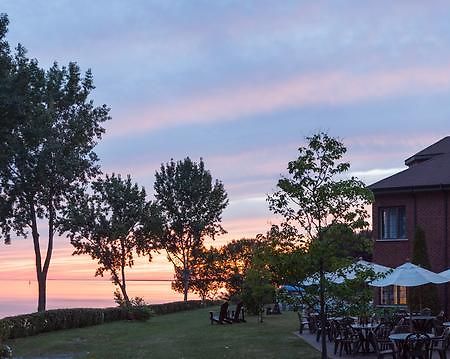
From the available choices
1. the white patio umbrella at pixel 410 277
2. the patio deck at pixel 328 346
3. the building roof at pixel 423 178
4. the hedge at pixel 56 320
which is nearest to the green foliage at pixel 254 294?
the hedge at pixel 56 320

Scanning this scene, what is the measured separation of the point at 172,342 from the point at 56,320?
9.38 meters

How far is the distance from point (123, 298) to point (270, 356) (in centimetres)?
2433

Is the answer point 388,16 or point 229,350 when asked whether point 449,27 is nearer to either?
point 388,16

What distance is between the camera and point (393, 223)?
33094mm

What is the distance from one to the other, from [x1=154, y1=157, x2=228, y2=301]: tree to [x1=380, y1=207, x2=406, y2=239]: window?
2901cm

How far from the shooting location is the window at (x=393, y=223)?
108 ft

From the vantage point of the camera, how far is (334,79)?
2453cm

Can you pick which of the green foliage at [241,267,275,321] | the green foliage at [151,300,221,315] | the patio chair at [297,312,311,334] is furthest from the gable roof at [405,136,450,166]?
the green foliage at [151,300,221,315]

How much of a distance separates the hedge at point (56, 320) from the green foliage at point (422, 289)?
1533 cm

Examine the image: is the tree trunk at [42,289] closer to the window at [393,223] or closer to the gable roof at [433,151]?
the window at [393,223]

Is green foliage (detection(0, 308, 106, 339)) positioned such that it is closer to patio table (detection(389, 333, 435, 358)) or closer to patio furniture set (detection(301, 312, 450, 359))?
patio furniture set (detection(301, 312, 450, 359))

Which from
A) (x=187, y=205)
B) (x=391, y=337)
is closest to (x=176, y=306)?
(x=187, y=205)

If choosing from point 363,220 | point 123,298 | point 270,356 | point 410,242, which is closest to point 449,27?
point 363,220

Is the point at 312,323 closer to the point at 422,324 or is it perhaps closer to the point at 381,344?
the point at 422,324
